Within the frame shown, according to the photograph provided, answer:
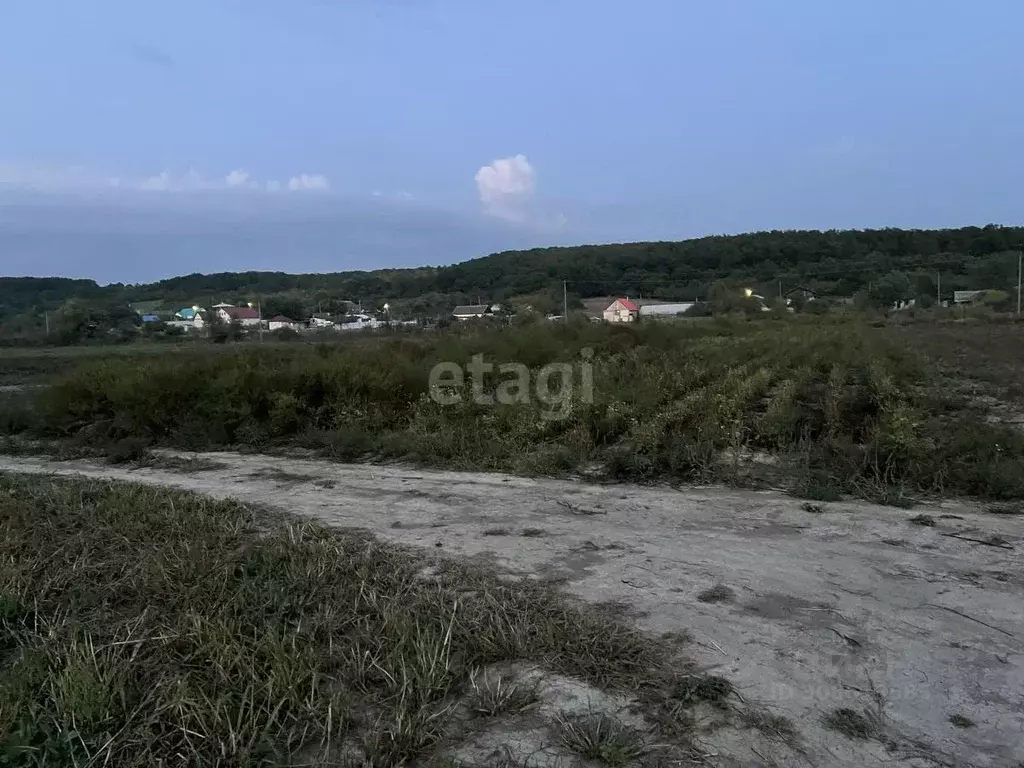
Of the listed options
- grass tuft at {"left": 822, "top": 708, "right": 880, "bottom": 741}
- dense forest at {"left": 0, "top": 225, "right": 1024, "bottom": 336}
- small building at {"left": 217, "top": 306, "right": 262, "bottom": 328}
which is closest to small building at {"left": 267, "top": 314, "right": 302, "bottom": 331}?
small building at {"left": 217, "top": 306, "right": 262, "bottom": 328}

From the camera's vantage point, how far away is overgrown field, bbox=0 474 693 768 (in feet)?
8.29

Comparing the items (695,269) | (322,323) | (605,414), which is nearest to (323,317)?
(322,323)

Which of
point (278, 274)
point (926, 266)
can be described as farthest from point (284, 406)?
point (278, 274)

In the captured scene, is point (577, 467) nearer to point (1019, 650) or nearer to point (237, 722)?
point (1019, 650)

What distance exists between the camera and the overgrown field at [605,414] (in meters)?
6.48

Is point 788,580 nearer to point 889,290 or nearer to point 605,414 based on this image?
point 605,414

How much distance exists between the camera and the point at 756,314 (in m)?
24.0

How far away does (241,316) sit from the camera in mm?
35688

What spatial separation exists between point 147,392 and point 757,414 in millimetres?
8883

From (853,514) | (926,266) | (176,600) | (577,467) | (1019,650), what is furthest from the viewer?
(926,266)

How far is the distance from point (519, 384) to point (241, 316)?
2823 cm

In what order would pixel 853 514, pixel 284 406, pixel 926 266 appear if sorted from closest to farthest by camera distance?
1. pixel 853 514
2. pixel 284 406
3. pixel 926 266

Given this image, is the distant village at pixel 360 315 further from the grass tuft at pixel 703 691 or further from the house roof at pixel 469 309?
the grass tuft at pixel 703 691

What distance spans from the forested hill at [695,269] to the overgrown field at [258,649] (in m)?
26.6
